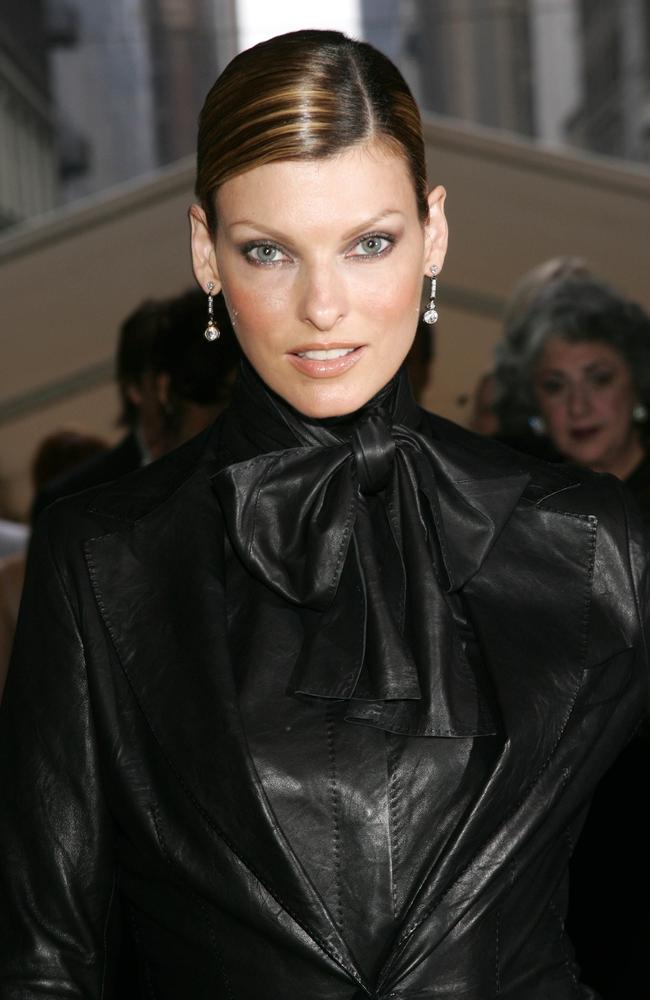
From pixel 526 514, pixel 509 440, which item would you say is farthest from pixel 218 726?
pixel 509 440

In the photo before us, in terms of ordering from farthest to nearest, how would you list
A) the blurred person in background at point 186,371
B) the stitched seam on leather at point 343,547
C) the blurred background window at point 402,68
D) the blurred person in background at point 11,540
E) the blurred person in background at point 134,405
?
1. the blurred background window at point 402,68
2. the blurred person in background at point 11,540
3. the blurred person in background at point 134,405
4. the blurred person in background at point 186,371
5. the stitched seam on leather at point 343,547

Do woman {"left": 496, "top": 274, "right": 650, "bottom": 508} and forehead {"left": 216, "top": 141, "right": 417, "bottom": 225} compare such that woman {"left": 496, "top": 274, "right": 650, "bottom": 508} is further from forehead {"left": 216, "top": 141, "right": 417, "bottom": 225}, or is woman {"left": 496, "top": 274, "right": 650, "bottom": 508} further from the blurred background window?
the blurred background window

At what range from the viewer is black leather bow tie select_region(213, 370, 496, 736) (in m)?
1.36

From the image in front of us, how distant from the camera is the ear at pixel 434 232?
4.75ft

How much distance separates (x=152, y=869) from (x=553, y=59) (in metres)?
6.39

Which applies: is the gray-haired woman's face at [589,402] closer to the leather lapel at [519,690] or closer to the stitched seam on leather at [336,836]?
the leather lapel at [519,690]

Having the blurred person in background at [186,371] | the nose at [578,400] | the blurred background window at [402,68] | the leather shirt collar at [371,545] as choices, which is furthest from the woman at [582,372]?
the blurred background window at [402,68]

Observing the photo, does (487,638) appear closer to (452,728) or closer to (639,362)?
(452,728)

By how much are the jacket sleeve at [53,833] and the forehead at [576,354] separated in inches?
83.1

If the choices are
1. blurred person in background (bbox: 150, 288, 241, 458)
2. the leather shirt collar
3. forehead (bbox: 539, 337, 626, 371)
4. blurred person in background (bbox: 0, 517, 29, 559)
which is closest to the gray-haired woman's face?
forehead (bbox: 539, 337, 626, 371)

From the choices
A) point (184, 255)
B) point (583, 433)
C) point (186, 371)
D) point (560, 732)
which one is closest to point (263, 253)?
point (560, 732)

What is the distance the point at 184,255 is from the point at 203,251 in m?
3.21

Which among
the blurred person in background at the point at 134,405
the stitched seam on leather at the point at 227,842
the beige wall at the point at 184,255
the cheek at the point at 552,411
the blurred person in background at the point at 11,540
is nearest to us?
the stitched seam on leather at the point at 227,842

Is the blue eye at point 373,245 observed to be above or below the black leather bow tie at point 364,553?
above
